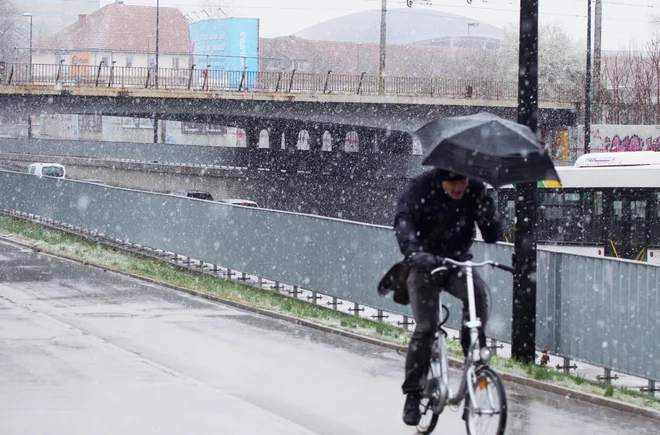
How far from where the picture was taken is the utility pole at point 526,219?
33.9 feet

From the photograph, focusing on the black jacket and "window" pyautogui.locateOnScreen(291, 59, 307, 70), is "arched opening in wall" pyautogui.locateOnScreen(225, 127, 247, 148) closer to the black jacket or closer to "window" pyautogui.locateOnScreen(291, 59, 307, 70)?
"window" pyautogui.locateOnScreen(291, 59, 307, 70)

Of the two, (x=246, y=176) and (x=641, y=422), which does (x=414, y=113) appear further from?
(x=641, y=422)

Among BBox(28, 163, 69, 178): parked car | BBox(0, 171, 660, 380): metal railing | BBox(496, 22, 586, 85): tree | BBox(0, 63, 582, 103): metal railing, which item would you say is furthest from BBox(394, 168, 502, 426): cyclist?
BBox(496, 22, 586, 85): tree

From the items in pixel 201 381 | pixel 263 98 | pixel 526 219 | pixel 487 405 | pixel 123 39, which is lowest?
pixel 201 381

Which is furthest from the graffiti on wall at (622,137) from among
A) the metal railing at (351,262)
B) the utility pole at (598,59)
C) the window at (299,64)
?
the window at (299,64)

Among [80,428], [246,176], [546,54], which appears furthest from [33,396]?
[546,54]

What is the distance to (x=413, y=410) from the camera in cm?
723

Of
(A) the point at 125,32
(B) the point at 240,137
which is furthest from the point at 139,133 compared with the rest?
(A) the point at 125,32

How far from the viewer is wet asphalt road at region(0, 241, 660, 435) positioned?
786 cm

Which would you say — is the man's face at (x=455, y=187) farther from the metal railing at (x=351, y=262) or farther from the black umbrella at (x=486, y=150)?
the metal railing at (x=351, y=262)

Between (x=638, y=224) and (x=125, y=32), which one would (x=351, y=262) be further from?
(x=125, y=32)

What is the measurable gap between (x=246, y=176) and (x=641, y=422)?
147 ft

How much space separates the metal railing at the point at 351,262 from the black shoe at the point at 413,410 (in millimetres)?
3488

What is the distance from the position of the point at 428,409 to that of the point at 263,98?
41.8 meters
